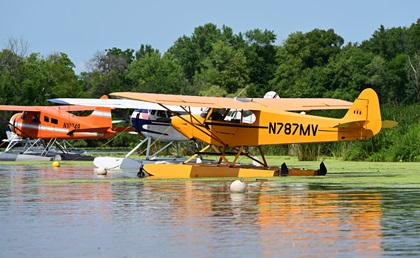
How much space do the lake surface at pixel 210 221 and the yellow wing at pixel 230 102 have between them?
2.35 meters

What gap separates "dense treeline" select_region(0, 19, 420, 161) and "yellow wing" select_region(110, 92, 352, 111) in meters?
39.2

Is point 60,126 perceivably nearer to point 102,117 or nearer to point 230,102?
point 102,117

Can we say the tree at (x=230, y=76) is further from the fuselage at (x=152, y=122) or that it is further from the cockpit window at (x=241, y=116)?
the cockpit window at (x=241, y=116)

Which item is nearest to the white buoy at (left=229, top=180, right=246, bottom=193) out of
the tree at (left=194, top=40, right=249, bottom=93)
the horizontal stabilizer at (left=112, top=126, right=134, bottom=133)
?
the horizontal stabilizer at (left=112, top=126, right=134, bottom=133)

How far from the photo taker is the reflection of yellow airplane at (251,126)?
20359 millimetres

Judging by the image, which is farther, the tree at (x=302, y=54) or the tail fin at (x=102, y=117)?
the tree at (x=302, y=54)

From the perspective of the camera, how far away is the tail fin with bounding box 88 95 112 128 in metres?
37.1

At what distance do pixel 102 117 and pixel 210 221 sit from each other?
986 inches

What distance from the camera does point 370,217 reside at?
41.3ft

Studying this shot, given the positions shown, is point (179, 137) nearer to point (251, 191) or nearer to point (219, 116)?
point (219, 116)

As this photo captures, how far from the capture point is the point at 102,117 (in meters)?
37.1

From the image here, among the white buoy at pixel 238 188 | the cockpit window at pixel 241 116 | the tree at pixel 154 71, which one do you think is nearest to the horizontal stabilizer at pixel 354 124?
the cockpit window at pixel 241 116

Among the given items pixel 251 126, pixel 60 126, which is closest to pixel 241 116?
pixel 251 126

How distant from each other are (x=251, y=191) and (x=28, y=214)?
4784 millimetres
